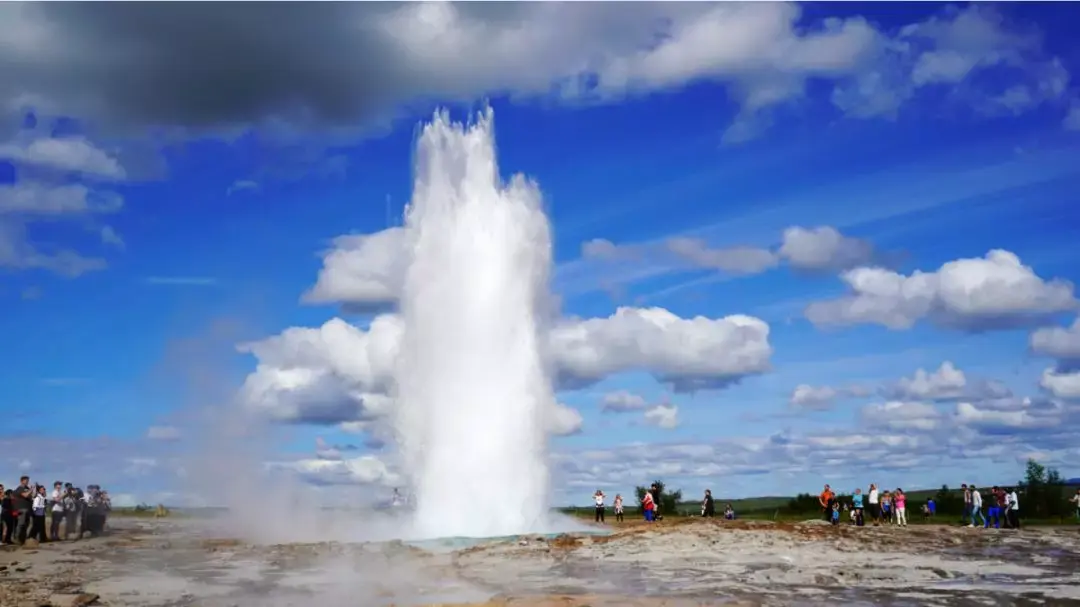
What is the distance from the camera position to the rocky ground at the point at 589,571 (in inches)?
555

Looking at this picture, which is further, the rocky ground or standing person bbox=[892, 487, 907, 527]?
standing person bbox=[892, 487, 907, 527]

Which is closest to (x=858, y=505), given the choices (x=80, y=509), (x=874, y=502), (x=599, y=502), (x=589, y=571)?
(x=874, y=502)

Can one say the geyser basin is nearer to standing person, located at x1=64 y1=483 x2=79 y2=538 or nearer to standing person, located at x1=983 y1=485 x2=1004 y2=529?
standing person, located at x1=64 y1=483 x2=79 y2=538

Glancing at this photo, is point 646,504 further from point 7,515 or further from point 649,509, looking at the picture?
point 7,515

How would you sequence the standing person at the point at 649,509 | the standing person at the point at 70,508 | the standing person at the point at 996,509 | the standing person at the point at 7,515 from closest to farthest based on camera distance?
1. the standing person at the point at 7,515
2. the standing person at the point at 70,508
3. the standing person at the point at 996,509
4. the standing person at the point at 649,509

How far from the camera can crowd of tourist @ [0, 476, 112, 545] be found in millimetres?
24828

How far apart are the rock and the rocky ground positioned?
30mm

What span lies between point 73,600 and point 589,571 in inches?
343

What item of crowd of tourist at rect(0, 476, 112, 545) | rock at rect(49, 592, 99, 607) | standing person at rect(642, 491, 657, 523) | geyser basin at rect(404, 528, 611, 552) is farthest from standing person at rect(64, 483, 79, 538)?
standing person at rect(642, 491, 657, 523)

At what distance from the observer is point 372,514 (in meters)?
39.2

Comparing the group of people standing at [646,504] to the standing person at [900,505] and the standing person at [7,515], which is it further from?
the standing person at [7,515]

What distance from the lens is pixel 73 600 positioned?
13586mm

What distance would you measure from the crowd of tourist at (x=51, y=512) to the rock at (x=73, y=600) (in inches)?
482

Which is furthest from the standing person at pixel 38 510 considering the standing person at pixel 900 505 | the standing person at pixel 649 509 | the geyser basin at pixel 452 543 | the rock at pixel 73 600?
the standing person at pixel 900 505
